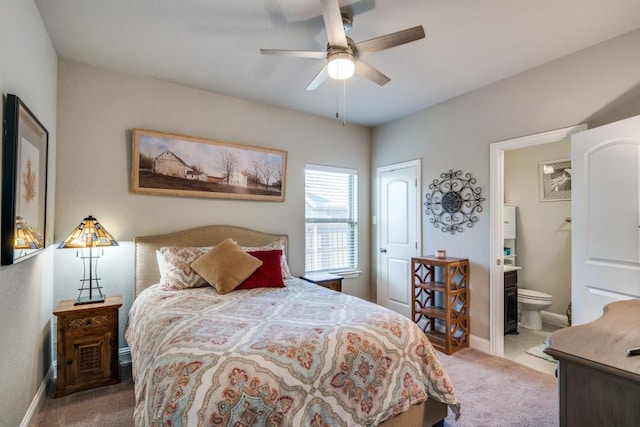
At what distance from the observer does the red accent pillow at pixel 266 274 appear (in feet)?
9.00

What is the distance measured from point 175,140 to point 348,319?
99.3 inches

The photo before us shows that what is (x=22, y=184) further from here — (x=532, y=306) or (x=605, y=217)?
(x=532, y=306)

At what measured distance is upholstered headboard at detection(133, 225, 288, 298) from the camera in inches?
113

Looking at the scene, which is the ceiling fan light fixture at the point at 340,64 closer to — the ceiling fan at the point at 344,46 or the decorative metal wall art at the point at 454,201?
the ceiling fan at the point at 344,46

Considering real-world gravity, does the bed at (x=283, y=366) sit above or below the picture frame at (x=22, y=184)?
below

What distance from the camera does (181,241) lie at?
3113 mm

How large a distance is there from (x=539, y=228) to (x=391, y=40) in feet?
12.0

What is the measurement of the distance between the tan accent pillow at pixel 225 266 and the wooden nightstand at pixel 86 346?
2.39ft

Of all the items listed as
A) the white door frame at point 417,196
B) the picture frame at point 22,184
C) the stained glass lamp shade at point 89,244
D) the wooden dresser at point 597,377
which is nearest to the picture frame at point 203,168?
the stained glass lamp shade at point 89,244

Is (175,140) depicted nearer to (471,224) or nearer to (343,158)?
(343,158)

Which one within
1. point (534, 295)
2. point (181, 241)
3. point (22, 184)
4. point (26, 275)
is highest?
point (22, 184)

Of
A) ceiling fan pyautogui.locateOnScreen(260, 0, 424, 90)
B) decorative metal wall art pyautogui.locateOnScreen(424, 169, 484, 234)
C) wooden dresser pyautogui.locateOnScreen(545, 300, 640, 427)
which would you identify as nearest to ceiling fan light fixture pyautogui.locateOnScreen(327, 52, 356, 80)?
ceiling fan pyautogui.locateOnScreen(260, 0, 424, 90)

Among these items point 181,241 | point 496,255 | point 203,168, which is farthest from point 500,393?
point 203,168

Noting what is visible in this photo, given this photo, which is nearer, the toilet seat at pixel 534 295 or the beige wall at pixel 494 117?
Result: the beige wall at pixel 494 117
